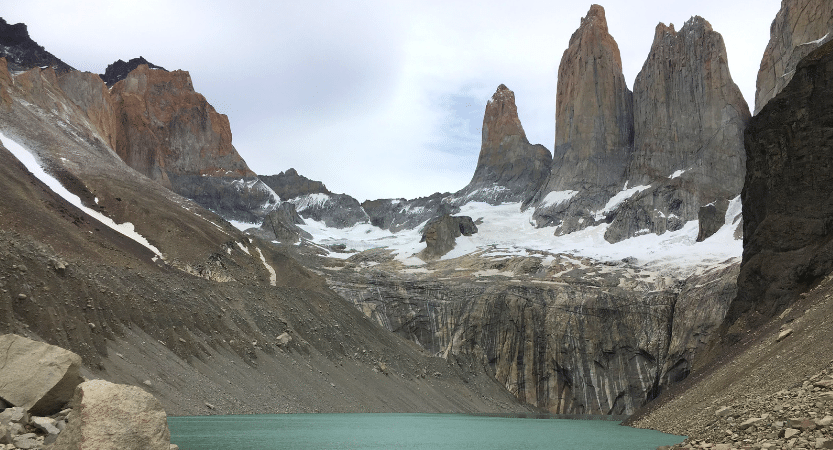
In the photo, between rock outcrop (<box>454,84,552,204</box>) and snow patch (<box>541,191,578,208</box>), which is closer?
snow patch (<box>541,191,578,208</box>)

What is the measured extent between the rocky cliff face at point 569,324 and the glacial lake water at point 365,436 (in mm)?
49510

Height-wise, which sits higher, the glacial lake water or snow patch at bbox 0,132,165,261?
snow patch at bbox 0,132,165,261

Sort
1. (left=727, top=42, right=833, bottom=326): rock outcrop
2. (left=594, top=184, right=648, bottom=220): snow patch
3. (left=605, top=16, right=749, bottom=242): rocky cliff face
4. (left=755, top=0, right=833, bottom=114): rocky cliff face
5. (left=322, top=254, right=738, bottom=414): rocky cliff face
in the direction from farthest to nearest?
(left=594, top=184, right=648, bottom=220): snow patch → (left=605, top=16, right=749, bottom=242): rocky cliff face → (left=755, top=0, right=833, bottom=114): rocky cliff face → (left=322, top=254, right=738, bottom=414): rocky cliff face → (left=727, top=42, right=833, bottom=326): rock outcrop

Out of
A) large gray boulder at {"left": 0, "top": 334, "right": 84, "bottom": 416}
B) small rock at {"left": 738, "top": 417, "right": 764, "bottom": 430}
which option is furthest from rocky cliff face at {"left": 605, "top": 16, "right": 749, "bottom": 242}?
large gray boulder at {"left": 0, "top": 334, "right": 84, "bottom": 416}

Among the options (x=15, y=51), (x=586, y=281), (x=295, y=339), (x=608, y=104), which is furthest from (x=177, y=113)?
(x=295, y=339)

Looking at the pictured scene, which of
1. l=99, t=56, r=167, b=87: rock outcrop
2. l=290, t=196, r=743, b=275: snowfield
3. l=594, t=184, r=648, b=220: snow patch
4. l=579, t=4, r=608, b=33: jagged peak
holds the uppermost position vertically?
l=579, t=4, r=608, b=33: jagged peak

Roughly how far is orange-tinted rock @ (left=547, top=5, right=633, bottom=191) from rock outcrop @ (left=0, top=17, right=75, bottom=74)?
9922cm

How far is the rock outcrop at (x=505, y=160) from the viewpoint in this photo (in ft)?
605

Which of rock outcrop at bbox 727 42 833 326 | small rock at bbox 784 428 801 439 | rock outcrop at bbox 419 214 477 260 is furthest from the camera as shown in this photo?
rock outcrop at bbox 419 214 477 260

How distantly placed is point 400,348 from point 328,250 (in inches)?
3167

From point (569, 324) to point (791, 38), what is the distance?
4890 cm

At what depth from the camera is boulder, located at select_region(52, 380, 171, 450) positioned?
13.4 meters

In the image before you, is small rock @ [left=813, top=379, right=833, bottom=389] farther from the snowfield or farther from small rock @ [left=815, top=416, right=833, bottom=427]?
the snowfield

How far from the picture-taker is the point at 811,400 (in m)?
18.0
